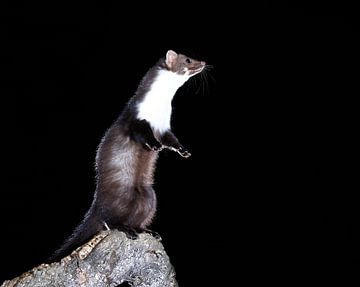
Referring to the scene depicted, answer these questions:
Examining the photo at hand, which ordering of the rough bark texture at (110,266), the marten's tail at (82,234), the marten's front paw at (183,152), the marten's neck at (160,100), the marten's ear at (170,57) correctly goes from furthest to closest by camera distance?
the marten's ear at (170,57) < the marten's neck at (160,100) < the marten's front paw at (183,152) < the marten's tail at (82,234) < the rough bark texture at (110,266)

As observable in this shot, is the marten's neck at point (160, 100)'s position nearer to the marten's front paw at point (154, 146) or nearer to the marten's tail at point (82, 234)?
the marten's front paw at point (154, 146)

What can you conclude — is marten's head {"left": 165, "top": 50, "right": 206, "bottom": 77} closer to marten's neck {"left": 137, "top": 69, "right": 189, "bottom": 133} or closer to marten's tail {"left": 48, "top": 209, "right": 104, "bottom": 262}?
marten's neck {"left": 137, "top": 69, "right": 189, "bottom": 133}

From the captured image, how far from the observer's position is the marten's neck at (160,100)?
15.3 feet

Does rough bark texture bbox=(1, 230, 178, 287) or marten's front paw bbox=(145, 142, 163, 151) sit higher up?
marten's front paw bbox=(145, 142, 163, 151)

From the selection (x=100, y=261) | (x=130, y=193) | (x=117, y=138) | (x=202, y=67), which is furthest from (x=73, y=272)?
(x=202, y=67)

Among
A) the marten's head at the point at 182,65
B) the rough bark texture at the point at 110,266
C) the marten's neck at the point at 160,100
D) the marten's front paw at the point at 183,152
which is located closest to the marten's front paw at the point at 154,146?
the marten's front paw at the point at 183,152

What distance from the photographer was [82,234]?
4312 mm

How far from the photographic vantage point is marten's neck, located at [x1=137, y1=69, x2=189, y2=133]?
465 centimetres

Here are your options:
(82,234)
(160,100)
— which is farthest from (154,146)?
(82,234)

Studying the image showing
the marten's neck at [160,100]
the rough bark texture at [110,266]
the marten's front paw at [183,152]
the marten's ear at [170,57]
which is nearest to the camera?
the rough bark texture at [110,266]

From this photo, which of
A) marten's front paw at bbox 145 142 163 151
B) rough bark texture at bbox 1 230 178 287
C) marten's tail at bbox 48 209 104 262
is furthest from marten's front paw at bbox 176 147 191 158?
marten's tail at bbox 48 209 104 262

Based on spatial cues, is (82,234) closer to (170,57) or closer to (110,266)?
(110,266)

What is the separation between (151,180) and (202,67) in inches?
37.5

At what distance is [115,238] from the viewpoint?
13.4ft
